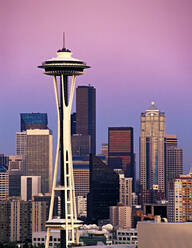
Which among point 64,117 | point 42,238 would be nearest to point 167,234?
point 64,117

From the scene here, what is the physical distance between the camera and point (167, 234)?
151ft

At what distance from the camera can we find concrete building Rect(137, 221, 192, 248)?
45.7 m

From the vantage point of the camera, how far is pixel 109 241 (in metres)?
193

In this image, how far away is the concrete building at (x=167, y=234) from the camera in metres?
45.7

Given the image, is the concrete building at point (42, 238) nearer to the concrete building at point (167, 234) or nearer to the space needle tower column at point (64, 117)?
the space needle tower column at point (64, 117)

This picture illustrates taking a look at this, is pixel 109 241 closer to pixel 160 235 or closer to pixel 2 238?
pixel 2 238

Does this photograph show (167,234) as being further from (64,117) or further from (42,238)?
(42,238)

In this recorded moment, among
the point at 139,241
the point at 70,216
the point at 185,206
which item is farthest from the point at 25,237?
the point at 139,241

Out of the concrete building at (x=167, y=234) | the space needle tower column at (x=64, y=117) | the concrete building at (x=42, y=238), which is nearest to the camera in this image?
the concrete building at (x=167, y=234)

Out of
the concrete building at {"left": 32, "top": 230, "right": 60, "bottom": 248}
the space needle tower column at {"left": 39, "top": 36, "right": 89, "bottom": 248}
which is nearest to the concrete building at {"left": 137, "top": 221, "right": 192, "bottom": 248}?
the space needle tower column at {"left": 39, "top": 36, "right": 89, "bottom": 248}

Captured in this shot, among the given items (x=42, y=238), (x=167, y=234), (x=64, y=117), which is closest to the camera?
(x=167, y=234)

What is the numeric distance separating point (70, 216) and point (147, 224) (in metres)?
79.1

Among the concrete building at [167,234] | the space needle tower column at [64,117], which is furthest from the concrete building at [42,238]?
the concrete building at [167,234]

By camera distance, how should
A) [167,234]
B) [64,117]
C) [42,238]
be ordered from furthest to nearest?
[42,238]
[64,117]
[167,234]
